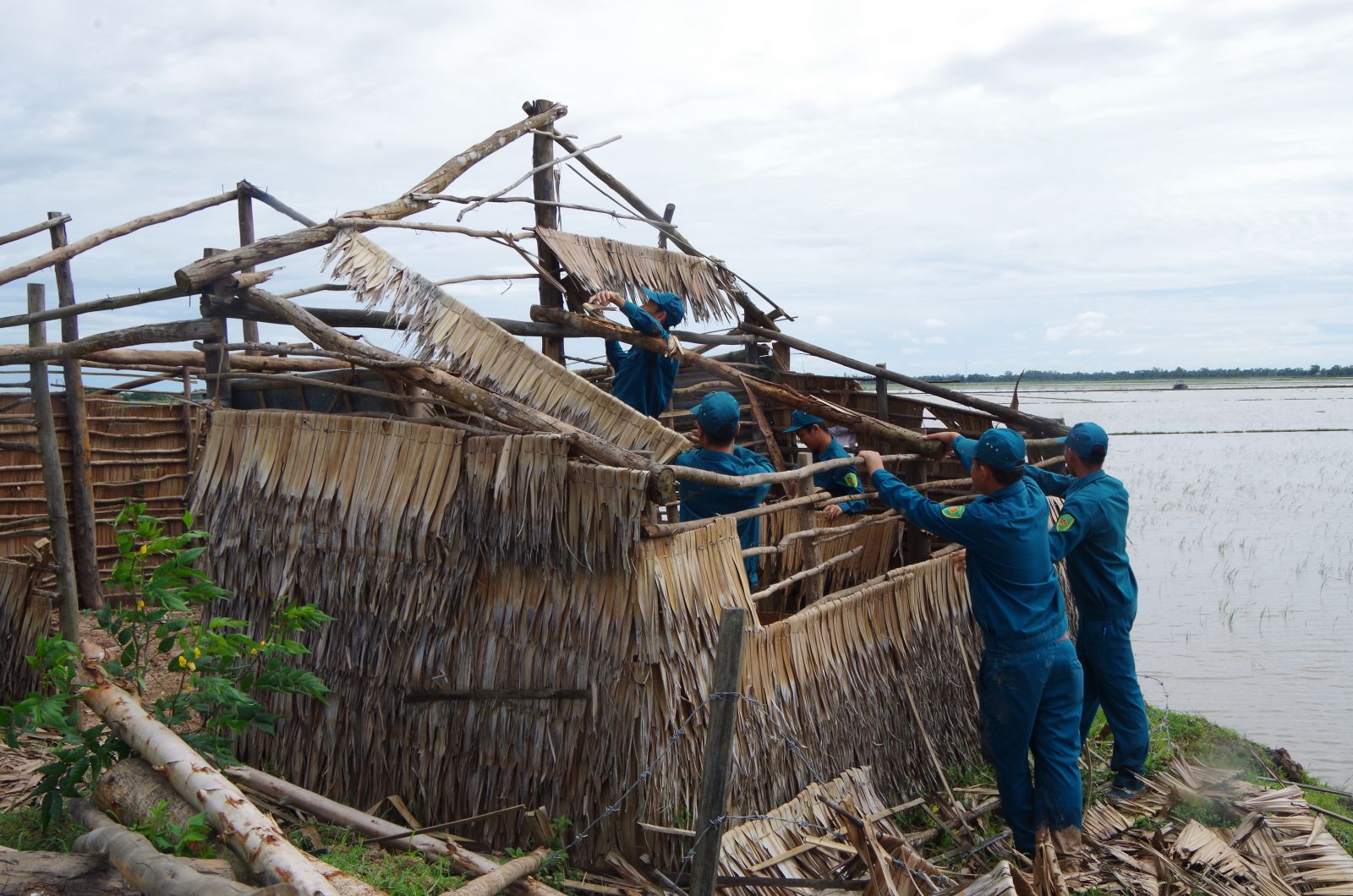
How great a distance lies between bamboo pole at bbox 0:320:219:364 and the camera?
4.98 m

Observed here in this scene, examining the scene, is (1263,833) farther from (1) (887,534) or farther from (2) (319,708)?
(2) (319,708)

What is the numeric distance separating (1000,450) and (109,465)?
7121 mm

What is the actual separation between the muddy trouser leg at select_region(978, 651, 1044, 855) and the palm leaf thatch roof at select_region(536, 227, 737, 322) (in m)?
3.00

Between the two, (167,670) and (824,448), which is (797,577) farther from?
(167,670)

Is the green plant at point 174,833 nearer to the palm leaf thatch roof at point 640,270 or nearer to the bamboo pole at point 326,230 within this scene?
the bamboo pole at point 326,230

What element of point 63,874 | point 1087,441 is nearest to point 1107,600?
point 1087,441

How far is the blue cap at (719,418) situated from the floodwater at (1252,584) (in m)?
5.77

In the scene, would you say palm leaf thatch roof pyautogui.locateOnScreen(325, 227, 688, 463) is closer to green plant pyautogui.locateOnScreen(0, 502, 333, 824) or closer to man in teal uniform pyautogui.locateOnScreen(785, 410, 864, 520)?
green plant pyautogui.locateOnScreen(0, 502, 333, 824)

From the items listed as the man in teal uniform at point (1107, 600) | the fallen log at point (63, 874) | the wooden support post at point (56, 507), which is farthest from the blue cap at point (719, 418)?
the wooden support post at point (56, 507)

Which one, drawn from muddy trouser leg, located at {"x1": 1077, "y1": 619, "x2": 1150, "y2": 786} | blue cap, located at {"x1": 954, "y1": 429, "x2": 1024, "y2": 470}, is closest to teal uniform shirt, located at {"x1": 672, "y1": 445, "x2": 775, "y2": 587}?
blue cap, located at {"x1": 954, "y1": 429, "x2": 1024, "y2": 470}

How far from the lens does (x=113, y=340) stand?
16.8 ft

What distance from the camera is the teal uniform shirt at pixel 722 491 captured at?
5348 millimetres

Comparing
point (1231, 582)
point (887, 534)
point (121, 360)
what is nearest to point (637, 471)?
point (887, 534)

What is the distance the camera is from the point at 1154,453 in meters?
28.2
